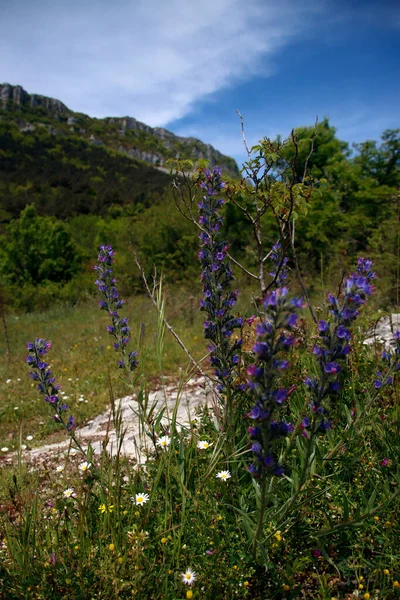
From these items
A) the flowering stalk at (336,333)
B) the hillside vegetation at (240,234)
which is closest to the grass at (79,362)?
the flowering stalk at (336,333)

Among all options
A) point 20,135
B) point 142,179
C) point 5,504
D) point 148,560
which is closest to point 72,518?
point 148,560

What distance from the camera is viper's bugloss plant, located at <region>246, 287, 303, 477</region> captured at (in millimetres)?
1271

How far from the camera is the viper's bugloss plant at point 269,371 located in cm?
127

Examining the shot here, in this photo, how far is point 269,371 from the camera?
4.43 feet

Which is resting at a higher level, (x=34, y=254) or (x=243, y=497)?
(x=34, y=254)

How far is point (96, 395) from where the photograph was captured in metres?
5.77

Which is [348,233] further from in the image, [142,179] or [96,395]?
[142,179]

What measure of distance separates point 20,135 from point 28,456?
376 feet

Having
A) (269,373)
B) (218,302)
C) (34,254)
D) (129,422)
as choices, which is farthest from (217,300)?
(34,254)

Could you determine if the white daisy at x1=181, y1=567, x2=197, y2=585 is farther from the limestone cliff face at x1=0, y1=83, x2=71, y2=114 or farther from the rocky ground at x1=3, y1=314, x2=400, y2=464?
the limestone cliff face at x1=0, y1=83, x2=71, y2=114

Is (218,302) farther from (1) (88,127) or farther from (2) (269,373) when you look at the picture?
(1) (88,127)

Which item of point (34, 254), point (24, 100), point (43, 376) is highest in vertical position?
point (24, 100)

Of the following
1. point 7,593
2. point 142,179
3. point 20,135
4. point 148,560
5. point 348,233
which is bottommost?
point 7,593

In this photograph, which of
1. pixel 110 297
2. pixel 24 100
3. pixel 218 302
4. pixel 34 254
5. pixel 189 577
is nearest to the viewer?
pixel 189 577
